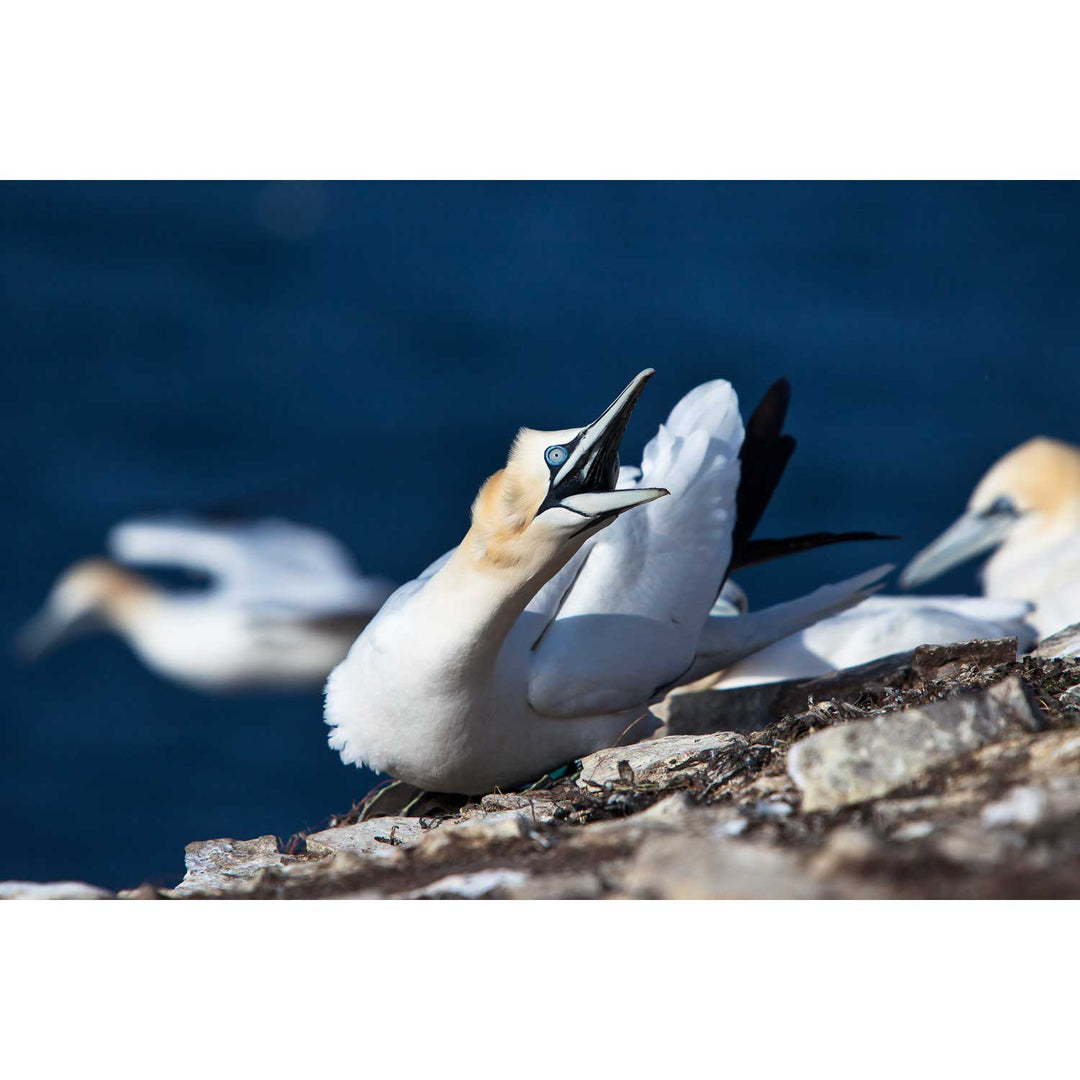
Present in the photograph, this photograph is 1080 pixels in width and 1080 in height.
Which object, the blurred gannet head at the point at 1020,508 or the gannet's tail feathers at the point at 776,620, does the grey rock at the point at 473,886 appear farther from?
the blurred gannet head at the point at 1020,508

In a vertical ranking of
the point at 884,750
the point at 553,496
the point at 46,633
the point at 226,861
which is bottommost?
the point at 884,750

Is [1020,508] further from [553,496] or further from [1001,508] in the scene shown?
[553,496]

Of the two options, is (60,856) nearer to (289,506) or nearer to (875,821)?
(289,506)

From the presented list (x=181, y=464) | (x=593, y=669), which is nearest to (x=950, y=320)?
(x=181, y=464)

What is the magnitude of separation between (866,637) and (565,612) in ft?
5.56

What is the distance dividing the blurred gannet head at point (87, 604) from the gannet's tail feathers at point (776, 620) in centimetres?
883

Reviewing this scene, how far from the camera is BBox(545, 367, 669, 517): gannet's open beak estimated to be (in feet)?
13.7

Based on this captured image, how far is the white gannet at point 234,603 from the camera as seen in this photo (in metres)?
11.8

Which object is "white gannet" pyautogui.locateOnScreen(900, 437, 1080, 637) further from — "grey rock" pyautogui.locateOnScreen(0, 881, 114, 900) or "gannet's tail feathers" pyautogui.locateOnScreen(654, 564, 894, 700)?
"grey rock" pyautogui.locateOnScreen(0, 881, 114, 900)

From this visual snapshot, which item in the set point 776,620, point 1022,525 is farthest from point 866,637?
point 1022,525

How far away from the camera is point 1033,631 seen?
646cm

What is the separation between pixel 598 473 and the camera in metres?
4.35

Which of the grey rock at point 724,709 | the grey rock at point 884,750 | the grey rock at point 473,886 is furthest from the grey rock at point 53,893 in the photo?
the grey rock at point 724,709

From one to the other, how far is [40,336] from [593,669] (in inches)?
563
